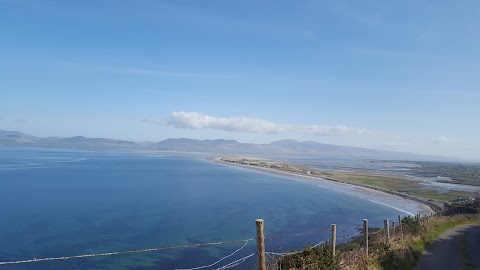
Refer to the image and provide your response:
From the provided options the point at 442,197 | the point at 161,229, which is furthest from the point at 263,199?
the point at 442,197

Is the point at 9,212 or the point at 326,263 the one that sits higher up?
the point at 326,263

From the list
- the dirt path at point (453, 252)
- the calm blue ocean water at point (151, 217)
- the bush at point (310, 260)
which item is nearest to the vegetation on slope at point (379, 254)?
the bush at point (310, 260)

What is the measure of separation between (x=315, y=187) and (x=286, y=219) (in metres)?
33.3

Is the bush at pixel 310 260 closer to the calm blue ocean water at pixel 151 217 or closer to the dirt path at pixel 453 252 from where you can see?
the dirt path at pixel 453 252

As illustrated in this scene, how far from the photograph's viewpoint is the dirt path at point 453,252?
14898mm

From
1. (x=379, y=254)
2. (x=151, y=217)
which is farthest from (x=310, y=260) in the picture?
(x=151, y=217)

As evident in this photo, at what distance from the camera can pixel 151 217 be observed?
3988 centimetres

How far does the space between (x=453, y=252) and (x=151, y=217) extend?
29.8 metres

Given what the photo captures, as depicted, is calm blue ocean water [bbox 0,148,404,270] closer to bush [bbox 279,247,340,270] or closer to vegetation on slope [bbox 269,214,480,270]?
vegetation on slope [bbox 269,214,480,270]

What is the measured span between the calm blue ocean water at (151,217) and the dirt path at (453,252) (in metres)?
10.2

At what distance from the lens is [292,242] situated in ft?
94.1

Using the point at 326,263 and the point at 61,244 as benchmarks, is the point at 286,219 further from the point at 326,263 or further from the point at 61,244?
the point at 326,263

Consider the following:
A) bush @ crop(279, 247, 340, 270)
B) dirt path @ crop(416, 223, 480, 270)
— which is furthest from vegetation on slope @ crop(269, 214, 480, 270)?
dirt path @ crop(416, 223, 480, 270)

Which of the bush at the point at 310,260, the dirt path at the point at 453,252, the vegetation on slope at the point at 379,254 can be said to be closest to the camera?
the bush at the point at 310,260
